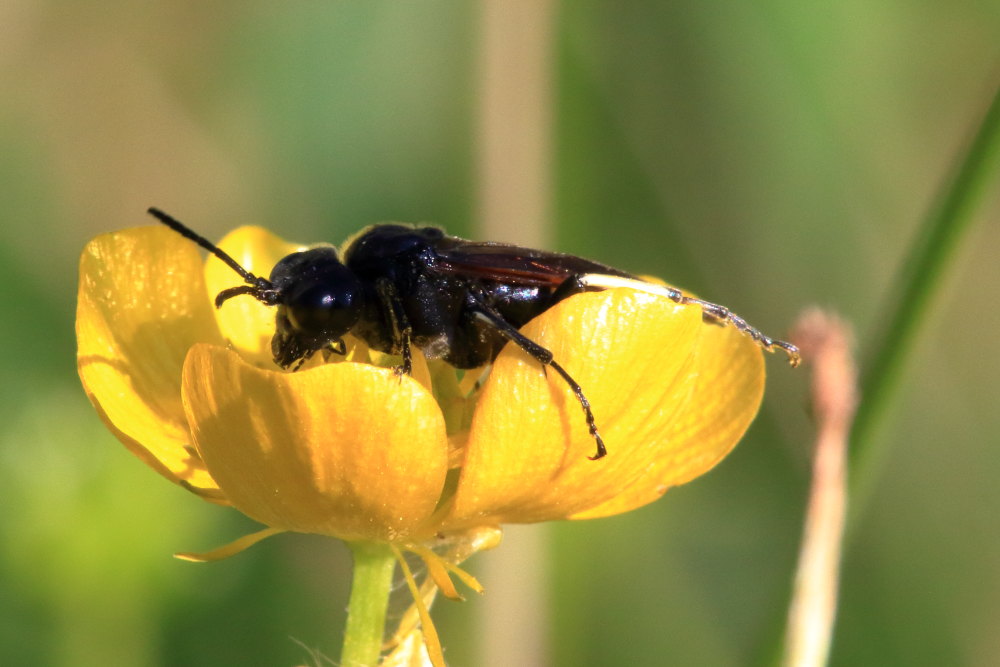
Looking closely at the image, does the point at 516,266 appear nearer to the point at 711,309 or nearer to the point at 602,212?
the point at 711,309

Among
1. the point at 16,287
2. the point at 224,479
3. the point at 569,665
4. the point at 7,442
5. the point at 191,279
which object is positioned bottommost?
the point at 569,665

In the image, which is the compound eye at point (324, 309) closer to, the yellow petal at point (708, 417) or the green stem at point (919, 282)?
the yellow petal at point (708, 417)

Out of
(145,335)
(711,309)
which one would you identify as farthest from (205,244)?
(711,309)

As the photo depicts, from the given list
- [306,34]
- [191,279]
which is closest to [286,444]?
[191,279]

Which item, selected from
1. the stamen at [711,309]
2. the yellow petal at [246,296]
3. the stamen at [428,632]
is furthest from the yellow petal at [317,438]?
the yellow petal at [246,296]

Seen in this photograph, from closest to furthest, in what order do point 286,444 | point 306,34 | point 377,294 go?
point 286,444 → point 377,294 → point 306,34

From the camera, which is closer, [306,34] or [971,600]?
[971,600]

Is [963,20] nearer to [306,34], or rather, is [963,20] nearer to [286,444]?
[306,34]
